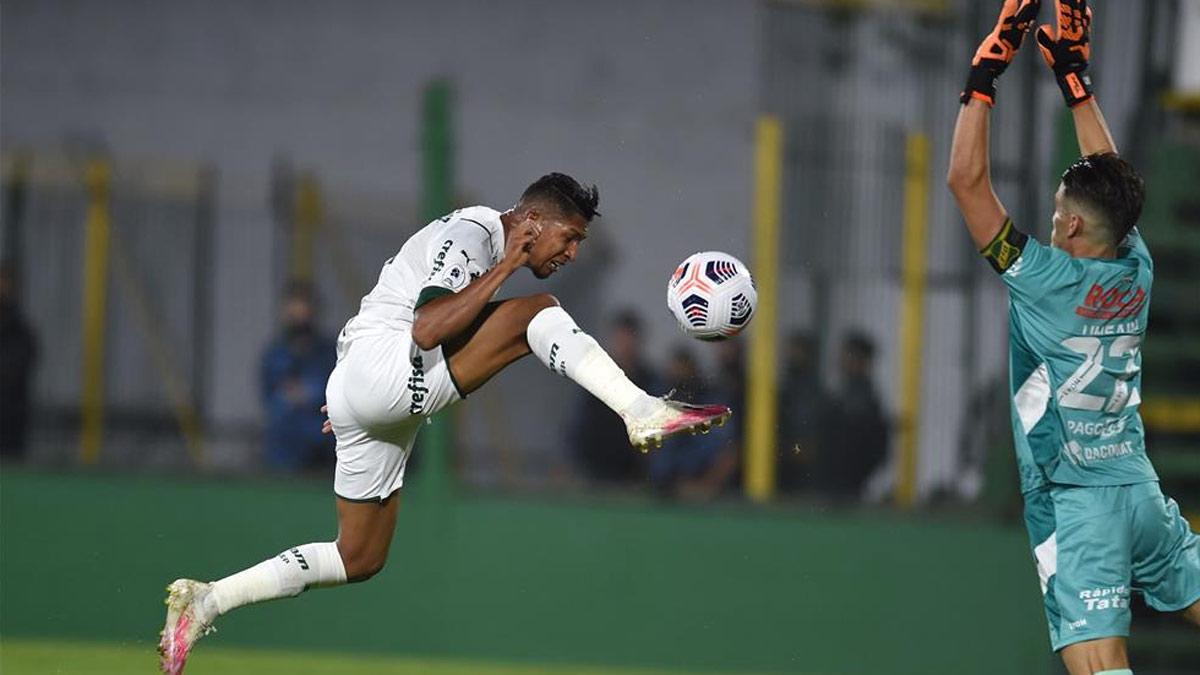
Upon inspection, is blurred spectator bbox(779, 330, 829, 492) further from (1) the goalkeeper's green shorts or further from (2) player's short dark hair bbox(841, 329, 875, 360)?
(1) the goalkeeper's green shorts

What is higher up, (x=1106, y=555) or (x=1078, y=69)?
(x=1078, y=69)

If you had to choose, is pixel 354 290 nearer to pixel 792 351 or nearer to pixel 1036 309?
pixel 792 351

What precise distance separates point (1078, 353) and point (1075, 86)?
3.82ft

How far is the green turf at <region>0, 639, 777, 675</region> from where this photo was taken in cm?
1079

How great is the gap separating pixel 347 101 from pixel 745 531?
24.5ft

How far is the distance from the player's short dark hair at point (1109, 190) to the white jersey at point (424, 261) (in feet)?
7.64

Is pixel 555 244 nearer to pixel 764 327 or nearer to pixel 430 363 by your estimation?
pixel 430 363

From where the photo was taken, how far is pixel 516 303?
7.84 m

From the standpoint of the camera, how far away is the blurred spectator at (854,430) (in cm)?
1230

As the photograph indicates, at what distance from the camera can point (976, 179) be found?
711cm

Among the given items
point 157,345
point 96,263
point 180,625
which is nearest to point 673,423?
point 180,625

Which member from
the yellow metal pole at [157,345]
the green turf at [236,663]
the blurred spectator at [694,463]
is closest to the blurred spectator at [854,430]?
the blurred spectator at [694,463]

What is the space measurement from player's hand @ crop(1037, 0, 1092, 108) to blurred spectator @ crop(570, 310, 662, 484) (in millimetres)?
5004

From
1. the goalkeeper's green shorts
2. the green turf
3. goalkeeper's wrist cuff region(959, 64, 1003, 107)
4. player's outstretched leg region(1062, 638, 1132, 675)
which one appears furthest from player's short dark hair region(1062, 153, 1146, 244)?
the green turf
